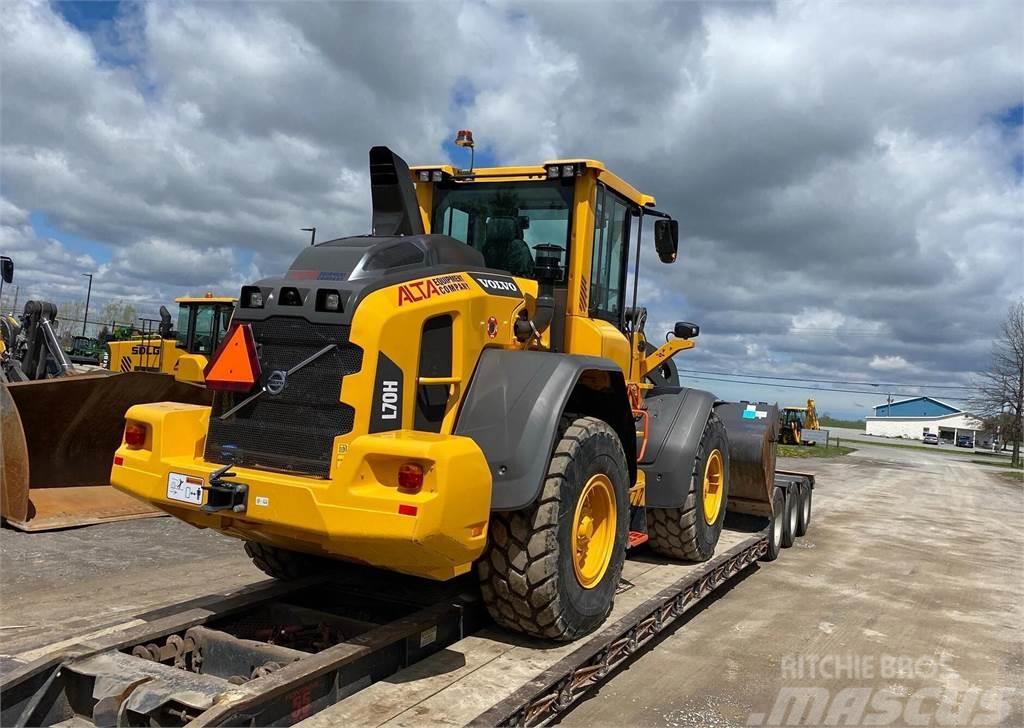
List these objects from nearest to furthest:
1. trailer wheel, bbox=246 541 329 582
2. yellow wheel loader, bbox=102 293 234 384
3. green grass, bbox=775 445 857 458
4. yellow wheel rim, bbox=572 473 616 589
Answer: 1. yellow wheel rim, bbox=572 473 616 589
2. trailer wheel, bbox=246 541 329 582
3. yellow wheel loader, bbox=102 293 234 384
4. green grass, bbox=775 445 857 458

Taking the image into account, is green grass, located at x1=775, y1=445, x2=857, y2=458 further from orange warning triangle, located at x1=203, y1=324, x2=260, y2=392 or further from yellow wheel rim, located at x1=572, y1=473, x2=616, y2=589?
orange warning triangle, located at x1=203, y1=324, x2=260, y2=392

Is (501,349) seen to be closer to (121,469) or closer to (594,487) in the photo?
(594,487)

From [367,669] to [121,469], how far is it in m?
1.61

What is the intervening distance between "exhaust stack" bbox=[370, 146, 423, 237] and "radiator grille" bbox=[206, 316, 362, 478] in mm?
1103

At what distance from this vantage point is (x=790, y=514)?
910 cm

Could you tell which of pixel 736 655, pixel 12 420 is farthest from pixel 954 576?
pixel 12 420

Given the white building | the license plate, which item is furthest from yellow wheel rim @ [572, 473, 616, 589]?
the white building

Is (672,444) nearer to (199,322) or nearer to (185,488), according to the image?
(185,488)

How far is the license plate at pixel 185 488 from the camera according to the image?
142 inches

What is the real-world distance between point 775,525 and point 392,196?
569 cm

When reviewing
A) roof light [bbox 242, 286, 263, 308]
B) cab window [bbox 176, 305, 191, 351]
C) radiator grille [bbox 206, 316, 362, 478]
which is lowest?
radiator grille [bbox 206, 316, 362, 478]

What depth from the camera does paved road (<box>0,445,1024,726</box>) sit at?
4.39 meters

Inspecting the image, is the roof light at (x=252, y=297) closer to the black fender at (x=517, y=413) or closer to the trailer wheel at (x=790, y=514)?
the black fender at (x=517, y=413)

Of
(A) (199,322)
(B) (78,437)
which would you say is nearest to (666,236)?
(B) (78,437)
